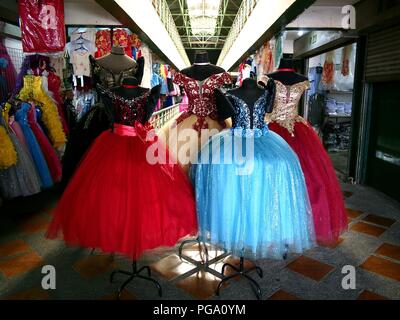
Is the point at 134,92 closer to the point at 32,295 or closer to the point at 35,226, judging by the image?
the point at 32,295

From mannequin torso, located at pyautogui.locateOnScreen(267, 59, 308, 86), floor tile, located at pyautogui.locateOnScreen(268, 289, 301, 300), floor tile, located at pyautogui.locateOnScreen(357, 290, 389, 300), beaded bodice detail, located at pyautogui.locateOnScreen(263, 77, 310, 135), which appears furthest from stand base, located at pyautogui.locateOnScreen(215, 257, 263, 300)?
mannequin torso, located at pyautogui.locateOnScreen(267, 59, 308, 86)

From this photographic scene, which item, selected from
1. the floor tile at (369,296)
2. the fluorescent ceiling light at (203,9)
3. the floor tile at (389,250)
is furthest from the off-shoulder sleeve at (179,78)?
the fluorescent ceiling light at (203,9)

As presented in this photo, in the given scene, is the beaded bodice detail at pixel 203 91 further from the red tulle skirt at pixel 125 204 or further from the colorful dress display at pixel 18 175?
the colorful dress display at pixel 18 175

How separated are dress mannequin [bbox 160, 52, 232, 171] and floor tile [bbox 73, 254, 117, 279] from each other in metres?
1.03

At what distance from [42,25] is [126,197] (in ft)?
8.75

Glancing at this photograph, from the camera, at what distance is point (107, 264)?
2.56 metres

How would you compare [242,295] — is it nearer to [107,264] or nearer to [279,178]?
[279,178]

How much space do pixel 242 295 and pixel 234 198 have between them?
752 millimetres

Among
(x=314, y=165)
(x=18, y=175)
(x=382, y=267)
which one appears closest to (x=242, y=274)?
(x=314, y=165)

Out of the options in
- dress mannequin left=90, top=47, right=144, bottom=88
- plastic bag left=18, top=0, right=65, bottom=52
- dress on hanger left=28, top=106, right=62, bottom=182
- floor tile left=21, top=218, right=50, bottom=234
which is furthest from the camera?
dress on hanger left=28, top=106, right=62, bottom=182

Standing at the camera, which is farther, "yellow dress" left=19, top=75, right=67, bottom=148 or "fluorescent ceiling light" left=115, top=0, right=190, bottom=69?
A: "yellow dress" left=19, top=75, right=67, bottom=148

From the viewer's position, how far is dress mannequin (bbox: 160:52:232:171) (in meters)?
2.40

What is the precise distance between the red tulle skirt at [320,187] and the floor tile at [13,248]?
2.46 meters

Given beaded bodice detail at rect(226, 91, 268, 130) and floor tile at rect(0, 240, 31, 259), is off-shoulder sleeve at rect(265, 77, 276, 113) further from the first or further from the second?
floor tile at rect(0, 240, 31, 259)
